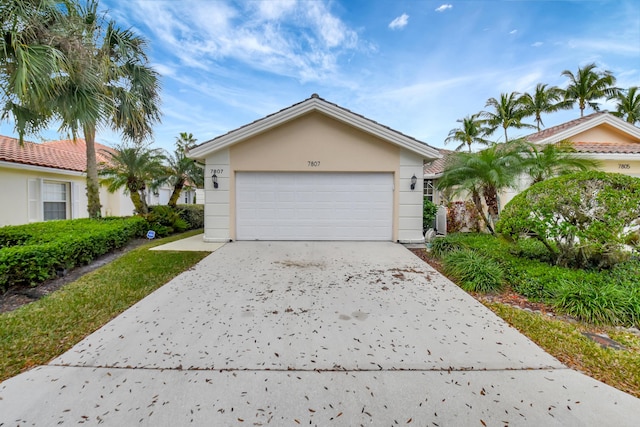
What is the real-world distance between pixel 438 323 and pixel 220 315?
9.78ft

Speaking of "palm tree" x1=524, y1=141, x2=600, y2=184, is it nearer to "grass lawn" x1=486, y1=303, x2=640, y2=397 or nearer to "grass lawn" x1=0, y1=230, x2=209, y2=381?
"grass lawn" x1=486, y1=303, x2=640, y2=397

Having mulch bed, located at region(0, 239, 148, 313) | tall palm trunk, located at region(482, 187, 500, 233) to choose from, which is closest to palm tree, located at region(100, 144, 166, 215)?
mulch bed, located at region(0, 239, 148, 313)

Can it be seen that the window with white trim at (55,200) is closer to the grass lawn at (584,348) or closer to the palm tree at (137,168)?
the palm tree at (137,168)

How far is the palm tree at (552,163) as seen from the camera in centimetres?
687

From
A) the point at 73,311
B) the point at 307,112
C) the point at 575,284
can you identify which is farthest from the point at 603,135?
the point at 73,311

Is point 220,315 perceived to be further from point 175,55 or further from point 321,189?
point 175,55

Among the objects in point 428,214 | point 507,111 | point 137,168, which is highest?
point 507,111

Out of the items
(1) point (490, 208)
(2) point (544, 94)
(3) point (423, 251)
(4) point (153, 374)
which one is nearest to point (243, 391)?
(4) point (153, 374)

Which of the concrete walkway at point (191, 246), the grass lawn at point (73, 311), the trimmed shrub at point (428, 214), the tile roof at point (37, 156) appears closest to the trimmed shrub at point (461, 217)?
the trimmed shrub at point (428, 214)

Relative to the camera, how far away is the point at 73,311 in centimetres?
386

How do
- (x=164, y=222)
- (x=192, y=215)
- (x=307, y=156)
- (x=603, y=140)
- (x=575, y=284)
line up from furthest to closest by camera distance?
1. (x=192, y=215)
2. (x=603, y=140)
3. (x=164, y=222)
4. (x=307, y=156)
5. (x=575, y=284)

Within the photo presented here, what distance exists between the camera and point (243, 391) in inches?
89.2

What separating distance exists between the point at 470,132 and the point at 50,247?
31696 millimetres

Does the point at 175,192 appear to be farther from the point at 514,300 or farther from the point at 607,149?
the point at 607,149
